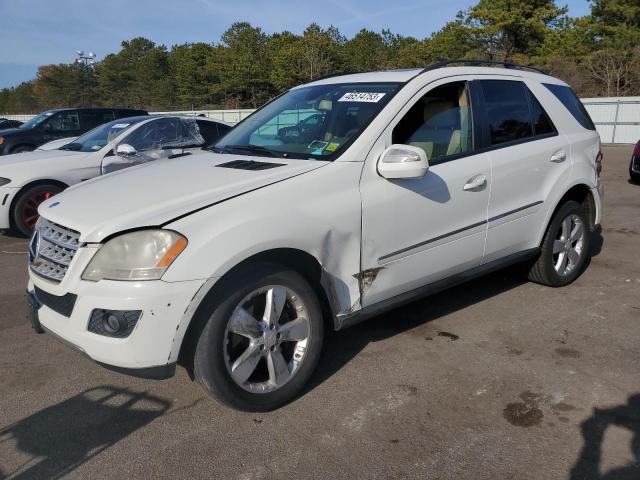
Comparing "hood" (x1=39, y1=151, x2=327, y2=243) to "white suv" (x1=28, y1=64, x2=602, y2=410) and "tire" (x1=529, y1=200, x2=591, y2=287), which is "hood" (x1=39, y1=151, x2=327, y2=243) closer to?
"white suv" (x1=28, y1=64, x2=602, y2=410)

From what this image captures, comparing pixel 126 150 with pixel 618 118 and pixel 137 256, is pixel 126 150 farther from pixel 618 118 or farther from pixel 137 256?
pixel 618 118

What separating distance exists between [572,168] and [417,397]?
8.46 ft

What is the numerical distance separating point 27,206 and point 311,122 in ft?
16.2

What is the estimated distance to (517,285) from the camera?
497 cm

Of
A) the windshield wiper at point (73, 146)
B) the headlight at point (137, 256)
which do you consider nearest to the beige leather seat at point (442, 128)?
the headlight at point (137, 256)

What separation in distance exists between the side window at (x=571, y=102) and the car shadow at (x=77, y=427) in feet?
13.0

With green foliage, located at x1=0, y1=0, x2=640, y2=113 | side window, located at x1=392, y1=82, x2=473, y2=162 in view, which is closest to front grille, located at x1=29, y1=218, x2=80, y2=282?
side window, located at x1=392, y1=82, x2=473, y2=162

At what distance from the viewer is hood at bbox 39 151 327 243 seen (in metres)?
2.62

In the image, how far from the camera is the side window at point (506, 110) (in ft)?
13.2

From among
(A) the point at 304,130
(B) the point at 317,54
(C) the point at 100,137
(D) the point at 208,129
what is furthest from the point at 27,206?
(B) the point at 317,54

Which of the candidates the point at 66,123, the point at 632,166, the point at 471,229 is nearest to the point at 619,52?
the point at 632,166

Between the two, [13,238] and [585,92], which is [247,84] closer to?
[585,92]

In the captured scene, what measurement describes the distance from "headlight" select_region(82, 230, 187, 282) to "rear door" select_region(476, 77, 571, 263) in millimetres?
2331

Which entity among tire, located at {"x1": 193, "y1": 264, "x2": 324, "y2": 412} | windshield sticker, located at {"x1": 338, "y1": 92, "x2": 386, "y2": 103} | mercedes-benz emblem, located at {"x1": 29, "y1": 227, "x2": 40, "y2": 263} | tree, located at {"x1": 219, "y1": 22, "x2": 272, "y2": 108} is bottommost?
tire, located at {"x1": 193, "y1": 264, "x2": 324, "y2": 412}
